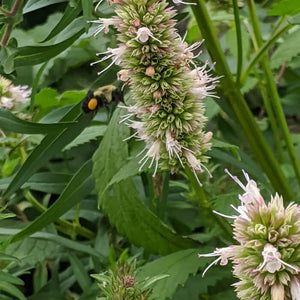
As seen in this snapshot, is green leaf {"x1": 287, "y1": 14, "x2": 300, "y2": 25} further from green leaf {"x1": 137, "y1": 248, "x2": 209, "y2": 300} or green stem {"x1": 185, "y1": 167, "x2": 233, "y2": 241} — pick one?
green leaf {"x1": 137, "y1": 248, "x2": 209, "y2": 300}

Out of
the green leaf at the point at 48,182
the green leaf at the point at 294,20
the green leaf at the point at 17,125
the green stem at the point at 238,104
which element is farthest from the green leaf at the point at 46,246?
the green leaf at the point at 294,20

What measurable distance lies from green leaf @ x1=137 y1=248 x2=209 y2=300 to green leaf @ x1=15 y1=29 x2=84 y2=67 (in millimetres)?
388

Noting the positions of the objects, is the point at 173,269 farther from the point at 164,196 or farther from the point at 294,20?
the point at 294,20

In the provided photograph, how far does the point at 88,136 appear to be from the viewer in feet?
4.41

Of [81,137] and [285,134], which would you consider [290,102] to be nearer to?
[285,134]

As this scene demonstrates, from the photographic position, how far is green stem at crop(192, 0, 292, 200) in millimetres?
1126

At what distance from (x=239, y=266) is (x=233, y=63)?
120 centimetres

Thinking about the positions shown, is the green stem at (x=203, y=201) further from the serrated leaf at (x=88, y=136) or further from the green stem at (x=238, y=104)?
the serrated leaf at (x=88, y=136)

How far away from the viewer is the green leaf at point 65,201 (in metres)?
1.11

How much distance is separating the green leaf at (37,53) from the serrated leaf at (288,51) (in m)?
0.66

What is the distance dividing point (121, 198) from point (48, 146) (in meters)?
0.16

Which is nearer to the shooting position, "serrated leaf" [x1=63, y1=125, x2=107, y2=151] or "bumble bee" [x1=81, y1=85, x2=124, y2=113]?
"bumble bee" [x1=81, y1=85, x2=124, y2=113]

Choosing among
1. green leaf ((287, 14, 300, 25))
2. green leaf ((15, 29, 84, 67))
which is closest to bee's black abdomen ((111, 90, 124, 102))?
green leaf ((15, 29, 84, 67))

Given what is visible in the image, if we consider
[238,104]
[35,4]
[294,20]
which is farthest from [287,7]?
[35,4]
